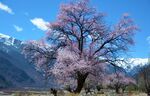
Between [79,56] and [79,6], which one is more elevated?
[79,6]

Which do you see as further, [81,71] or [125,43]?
[125,43]

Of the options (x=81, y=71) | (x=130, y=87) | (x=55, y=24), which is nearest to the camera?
(x=81, y=71)

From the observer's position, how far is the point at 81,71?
34938 millimetres

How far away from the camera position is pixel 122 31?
37.2m

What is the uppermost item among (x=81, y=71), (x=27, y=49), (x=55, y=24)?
(x=55, y=24)

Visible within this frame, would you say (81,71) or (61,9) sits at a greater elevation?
(61,9)

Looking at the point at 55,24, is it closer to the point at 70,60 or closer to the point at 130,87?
the point at 70,60

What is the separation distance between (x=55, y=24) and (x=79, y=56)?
4266mm

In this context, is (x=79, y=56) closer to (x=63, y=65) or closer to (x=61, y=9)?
(x=63, y=65)

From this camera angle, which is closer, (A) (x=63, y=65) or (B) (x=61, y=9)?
(A) (x=63, y=65)

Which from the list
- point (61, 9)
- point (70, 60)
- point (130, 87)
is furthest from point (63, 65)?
point (130, 87)

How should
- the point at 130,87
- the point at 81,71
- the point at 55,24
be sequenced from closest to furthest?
1. the point at 81,71
2. the point at 55,24
3. the point at 130,87

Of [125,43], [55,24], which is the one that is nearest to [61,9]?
[55,24]

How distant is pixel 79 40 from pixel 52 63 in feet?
11.9
